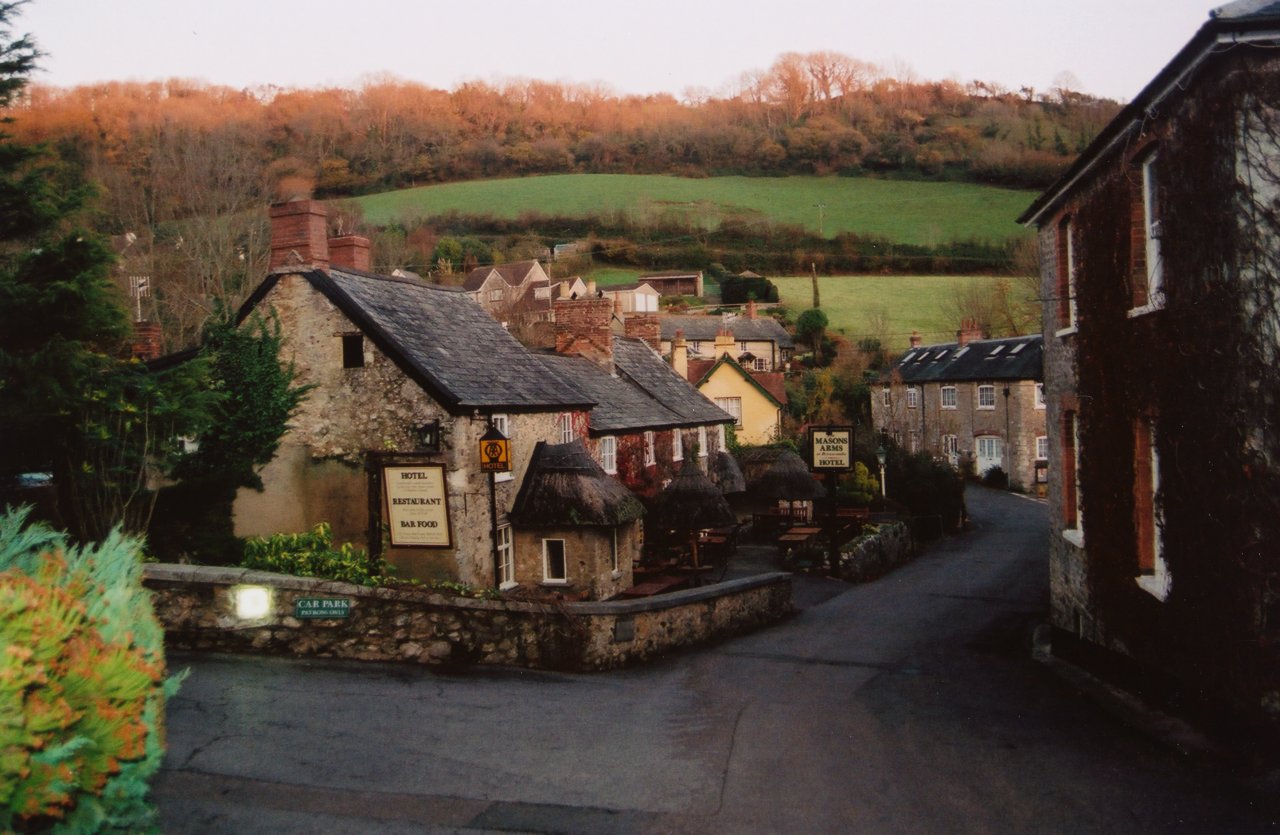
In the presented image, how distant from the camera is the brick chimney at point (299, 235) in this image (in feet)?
64.6

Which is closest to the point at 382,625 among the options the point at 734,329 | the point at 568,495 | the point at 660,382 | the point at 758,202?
the point at 568,495

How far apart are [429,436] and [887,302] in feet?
211

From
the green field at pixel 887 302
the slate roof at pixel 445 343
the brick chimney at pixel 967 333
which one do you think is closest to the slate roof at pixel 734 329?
the green field at pixel 887 302

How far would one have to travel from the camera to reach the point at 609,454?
26.5m

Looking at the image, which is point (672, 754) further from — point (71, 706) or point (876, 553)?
point (876, 553)

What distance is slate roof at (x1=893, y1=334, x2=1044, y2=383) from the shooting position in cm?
5031

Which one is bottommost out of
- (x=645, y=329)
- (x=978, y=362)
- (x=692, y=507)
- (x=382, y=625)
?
(x=382, y=625)

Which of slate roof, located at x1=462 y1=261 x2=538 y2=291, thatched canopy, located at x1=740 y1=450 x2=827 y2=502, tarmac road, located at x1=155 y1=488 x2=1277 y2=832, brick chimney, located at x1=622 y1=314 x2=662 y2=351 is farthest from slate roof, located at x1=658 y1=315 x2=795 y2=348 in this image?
tarmac road, located at x1=155 y1=488 x2=1277 y2=832

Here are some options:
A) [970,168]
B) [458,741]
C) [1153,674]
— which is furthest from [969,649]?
[970,168]

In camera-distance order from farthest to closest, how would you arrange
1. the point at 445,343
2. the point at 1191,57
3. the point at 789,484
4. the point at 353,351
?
the point at 789,484, the point at 445,343, the point at 353,351, the point at 1191,57

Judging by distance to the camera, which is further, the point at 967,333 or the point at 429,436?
the point at 967,333

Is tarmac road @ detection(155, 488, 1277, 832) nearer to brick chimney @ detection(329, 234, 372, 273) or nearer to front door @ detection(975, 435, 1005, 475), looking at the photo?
brick chimney @ detection(329, 234, 372, 273)

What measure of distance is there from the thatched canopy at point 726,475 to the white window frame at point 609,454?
7048mm

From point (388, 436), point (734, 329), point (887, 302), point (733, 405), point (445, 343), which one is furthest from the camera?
point (887, 302)
